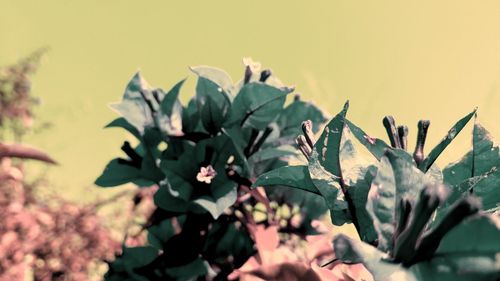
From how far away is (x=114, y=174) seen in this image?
103 cm

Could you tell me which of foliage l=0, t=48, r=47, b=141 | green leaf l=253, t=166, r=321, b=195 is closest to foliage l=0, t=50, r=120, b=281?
foliage l=0, t=48, r=47, b=141

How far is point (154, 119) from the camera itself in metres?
1.03

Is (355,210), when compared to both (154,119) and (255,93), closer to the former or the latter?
(255,93)

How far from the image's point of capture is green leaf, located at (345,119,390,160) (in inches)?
22.6

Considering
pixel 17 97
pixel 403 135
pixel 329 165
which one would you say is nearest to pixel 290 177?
→ pixel 329 165

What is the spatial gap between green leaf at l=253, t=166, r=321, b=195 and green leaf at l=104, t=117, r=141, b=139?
20.9 inches

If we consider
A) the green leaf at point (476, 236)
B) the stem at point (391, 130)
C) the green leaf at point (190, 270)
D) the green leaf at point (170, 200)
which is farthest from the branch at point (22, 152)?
the green leaf at point (476, 236)

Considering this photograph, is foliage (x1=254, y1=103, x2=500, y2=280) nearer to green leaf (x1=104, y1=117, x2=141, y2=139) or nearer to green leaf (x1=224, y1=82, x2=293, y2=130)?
green leaf (x1=224, y1=82, x2=293, y2=130)

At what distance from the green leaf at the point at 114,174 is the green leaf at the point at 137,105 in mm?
80

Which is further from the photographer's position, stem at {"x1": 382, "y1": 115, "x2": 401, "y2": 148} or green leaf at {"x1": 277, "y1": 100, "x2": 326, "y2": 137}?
green leaf at {"x1": 277, "y1": 100, "x2": 326, "y2": 137}

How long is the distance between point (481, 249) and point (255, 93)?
0.62m

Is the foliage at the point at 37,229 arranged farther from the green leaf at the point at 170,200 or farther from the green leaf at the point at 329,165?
the green leaf at the point at 329,165

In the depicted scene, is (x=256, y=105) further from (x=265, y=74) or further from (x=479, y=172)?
(x=479, y=172)

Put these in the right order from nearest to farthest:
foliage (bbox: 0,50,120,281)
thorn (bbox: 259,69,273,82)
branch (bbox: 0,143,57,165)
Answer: branch (bbox: 0,143,57,165) < thorn (bbox: 259,69,273,82) < foliage (bbox: 0,50,120,281)
